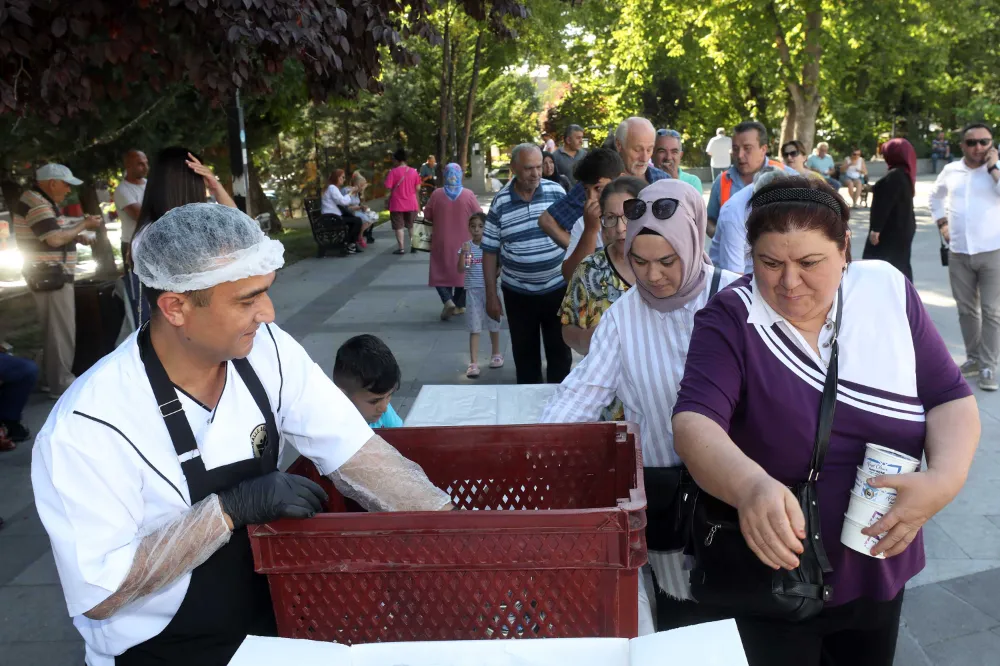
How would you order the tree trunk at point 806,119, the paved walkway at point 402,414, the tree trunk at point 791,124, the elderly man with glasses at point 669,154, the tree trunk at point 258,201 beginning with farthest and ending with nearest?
the tree trunk at point 791,124, the tree trunk at point 806,119, the tree trunk at point 258,201, the elderly man with glasses at point 669,154, the paved walkway at point 402,414

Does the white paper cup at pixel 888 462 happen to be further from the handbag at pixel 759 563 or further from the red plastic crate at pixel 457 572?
the red plastic crate at pixel 457 572

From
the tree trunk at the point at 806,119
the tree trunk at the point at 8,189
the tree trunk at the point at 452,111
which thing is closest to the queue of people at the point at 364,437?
the tree trunk at the point at 8,189

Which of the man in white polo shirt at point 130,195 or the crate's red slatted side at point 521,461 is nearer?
the crate's red slatted side at point 521,461

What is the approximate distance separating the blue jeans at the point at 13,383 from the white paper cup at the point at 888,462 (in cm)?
570

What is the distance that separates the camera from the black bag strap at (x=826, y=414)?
1.88 metres

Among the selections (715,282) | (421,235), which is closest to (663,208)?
(715,282)

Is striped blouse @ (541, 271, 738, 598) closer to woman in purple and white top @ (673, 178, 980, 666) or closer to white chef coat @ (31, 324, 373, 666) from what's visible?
woman in purple and white top @ (673, 178, 980, 666)

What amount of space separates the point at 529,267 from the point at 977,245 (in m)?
3.52

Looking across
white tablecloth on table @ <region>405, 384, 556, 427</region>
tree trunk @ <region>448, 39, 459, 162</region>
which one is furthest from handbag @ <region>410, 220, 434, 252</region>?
tree trunk @ <region>448, 39, 459, 162</region>

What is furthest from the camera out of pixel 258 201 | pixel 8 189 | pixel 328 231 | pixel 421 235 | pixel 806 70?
pixel 258 201

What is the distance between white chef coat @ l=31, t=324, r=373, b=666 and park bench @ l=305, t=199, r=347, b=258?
14.3m

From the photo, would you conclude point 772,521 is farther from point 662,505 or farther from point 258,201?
point 258,201

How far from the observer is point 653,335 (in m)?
2.61

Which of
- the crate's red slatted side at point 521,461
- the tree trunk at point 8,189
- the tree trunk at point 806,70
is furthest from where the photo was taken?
the tree trunk at point 806,70
